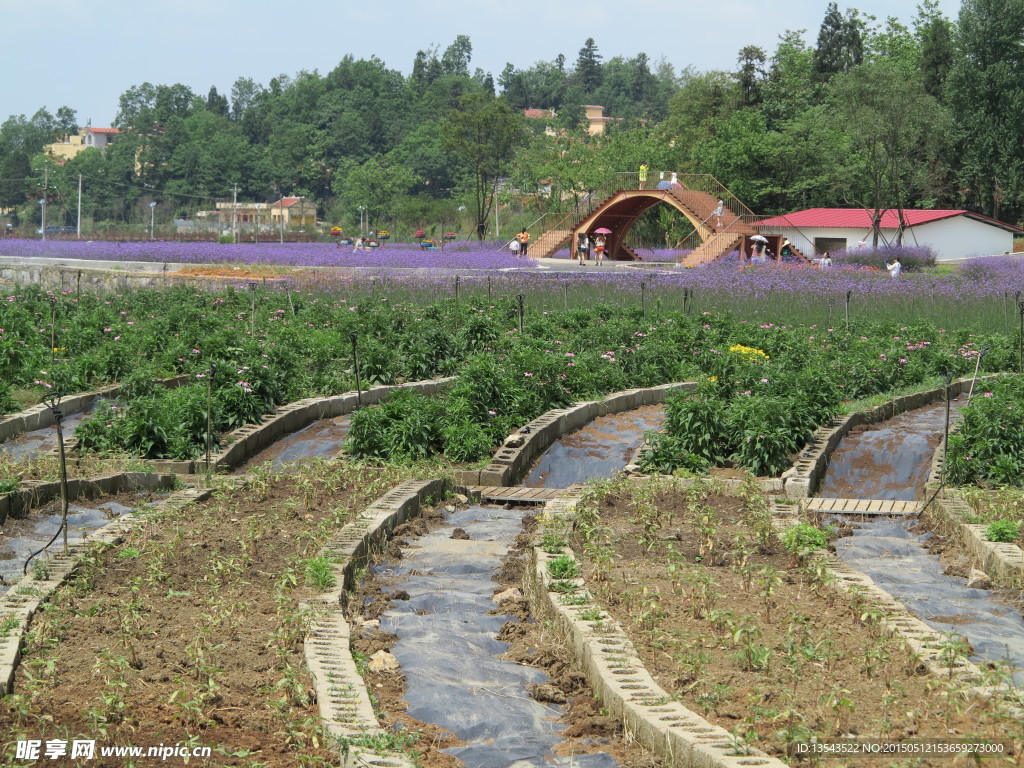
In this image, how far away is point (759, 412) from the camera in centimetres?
1153

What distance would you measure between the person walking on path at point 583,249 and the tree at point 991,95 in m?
18.9

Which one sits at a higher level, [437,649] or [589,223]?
[589,223]

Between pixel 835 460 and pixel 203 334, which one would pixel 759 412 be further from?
pixel 203 334

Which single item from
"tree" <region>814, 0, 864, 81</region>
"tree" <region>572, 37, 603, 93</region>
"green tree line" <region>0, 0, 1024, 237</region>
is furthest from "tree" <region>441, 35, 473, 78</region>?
"tree" <region>814, 0, 864, 81</region>

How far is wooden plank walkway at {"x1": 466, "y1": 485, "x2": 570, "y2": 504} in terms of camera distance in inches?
428

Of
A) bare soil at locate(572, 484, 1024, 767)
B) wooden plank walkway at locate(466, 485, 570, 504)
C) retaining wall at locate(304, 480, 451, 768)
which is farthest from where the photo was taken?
wooden plank walkway at locate(466, 485, 570, 504)

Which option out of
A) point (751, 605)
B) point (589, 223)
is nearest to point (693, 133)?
point (589, 223)

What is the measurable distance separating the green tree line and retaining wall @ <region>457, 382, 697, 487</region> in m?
33.3

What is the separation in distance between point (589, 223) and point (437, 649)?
132 feet

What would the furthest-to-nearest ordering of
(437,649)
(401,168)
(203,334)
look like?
(401,168) → (203,334) → (437,649)

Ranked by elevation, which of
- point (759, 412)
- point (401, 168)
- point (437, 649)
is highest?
point (401, 168)

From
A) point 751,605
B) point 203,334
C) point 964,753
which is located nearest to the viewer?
point 964,753

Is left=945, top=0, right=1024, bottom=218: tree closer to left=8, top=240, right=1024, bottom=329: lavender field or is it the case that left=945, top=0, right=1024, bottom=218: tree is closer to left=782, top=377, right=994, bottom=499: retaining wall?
left=8, top=240, right=1024, bottom=329: lavender field

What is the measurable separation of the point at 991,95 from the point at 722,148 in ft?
40.9
